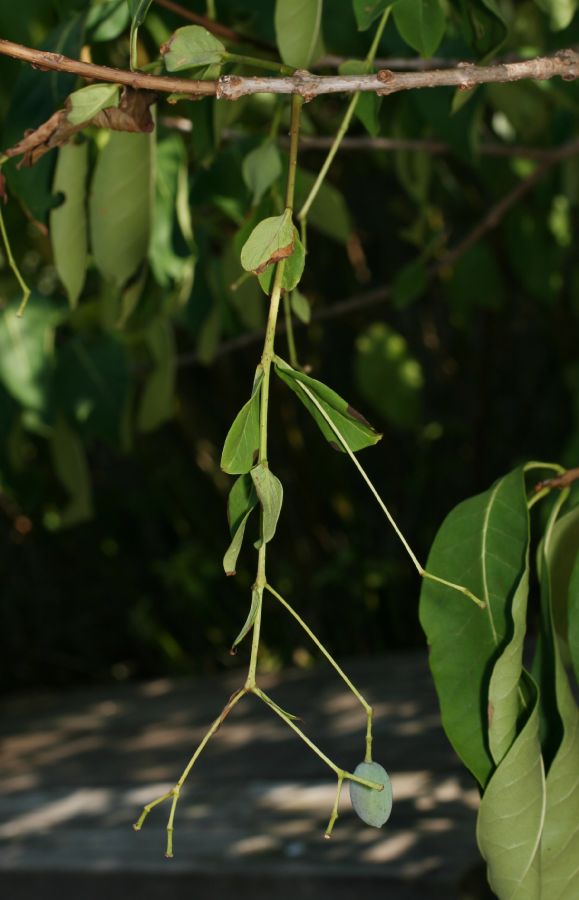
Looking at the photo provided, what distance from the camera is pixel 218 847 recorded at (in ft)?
6.37

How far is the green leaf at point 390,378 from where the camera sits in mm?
3230

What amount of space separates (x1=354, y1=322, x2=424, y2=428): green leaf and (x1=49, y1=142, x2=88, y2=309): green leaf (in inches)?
94.6

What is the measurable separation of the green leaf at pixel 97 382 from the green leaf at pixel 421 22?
0.68 metres

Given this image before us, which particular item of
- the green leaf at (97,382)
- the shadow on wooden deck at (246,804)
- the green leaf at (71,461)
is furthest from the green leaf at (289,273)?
the shadow on wooden deck at (246,804)

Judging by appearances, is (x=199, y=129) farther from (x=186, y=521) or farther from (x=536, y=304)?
(x=186, y=521)

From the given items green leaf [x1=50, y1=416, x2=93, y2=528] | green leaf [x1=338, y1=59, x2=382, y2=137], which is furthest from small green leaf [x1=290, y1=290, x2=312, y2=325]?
green leaf [x1=50, y1=416, x2=93, y2=528]

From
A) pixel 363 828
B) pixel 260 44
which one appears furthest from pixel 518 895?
pixel 363 828

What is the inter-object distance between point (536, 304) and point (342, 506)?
84 cm

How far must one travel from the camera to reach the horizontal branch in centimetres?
52

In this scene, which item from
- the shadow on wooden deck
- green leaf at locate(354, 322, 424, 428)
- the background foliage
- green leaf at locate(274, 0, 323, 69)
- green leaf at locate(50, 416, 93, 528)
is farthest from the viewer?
green leaf at locate(354, 322, 424, 428)

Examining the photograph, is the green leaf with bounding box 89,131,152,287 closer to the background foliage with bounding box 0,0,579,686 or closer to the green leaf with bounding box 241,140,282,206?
the green leaf with bounding box 241,140,282,206

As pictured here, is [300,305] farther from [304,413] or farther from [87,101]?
[304,413]

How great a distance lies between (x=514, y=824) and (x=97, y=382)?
2.72 ft

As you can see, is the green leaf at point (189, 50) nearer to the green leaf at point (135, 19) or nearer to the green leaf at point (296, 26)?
the green leaf at point (135, 19)
